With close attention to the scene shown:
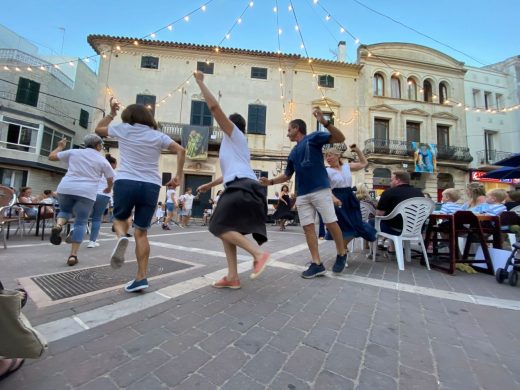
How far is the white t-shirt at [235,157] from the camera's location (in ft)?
7.58

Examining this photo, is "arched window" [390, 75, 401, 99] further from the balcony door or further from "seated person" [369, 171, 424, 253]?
"seated person" [369, 171, 424, 253]

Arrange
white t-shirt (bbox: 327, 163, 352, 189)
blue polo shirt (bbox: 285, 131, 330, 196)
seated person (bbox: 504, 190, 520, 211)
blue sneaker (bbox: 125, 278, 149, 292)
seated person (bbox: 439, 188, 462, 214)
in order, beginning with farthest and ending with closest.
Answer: seated person (bbox: 504, 190, 520, 211)
seated person (bbox: 439, 188, 462, 214)
white t-shirt (bbox: 327, 163, 352, 189)
blue polo shirt (bbox: 285, 131, 330, 196)
blue sneaker (bbox: 125, 278, 149, 292)

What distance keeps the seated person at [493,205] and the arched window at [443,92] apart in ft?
60.5

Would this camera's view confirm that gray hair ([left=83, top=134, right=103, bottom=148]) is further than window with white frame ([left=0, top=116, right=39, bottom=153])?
No

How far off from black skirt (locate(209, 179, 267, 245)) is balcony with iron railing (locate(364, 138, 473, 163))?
16.5 metres

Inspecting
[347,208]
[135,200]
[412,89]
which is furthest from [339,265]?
[412,89]

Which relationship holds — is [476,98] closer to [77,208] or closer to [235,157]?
[235,157]

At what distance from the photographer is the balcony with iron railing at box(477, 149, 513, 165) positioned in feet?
59.7

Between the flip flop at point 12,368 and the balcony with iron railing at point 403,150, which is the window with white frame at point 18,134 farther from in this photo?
the balcony with iron railing at point 403,150

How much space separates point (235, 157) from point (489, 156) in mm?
23279

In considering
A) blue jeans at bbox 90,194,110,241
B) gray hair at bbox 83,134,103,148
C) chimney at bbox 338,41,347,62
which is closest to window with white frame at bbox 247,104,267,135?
chimney at bbox 338,41,347,62

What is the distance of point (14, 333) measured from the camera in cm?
98

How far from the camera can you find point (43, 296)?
2.03m

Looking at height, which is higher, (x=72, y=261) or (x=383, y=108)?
(x=383, y=108)
